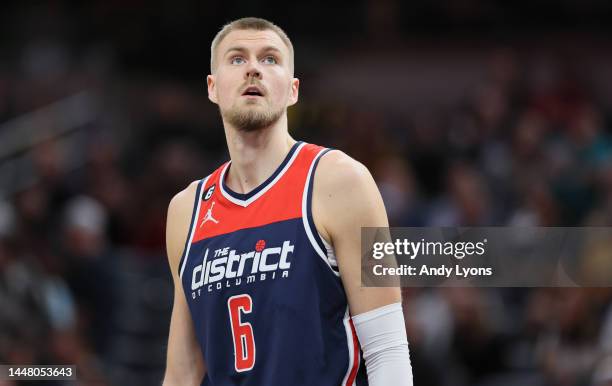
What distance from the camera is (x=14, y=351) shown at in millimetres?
8117

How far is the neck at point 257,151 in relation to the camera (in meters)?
4.32

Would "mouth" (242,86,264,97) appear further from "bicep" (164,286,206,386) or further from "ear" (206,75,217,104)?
"bicep" (164,286,206,386)

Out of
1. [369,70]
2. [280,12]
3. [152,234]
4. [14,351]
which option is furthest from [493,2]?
[14,351]

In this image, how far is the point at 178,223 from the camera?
452cm

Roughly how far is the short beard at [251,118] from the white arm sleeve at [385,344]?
33.7 inches

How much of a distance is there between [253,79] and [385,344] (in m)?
1.14

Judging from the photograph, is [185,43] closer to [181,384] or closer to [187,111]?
[187,111]

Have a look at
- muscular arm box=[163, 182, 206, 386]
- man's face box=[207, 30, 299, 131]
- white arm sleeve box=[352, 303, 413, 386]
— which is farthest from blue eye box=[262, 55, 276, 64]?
white arm sleeve box=[352, 303, 413, 386]

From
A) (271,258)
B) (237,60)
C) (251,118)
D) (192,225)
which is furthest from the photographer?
(192,225)

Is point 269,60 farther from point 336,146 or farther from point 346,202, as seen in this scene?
point 336,146

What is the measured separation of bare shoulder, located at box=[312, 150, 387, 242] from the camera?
3.93 metres

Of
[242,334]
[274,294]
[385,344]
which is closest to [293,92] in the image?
[274,294]

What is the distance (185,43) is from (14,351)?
283 inches

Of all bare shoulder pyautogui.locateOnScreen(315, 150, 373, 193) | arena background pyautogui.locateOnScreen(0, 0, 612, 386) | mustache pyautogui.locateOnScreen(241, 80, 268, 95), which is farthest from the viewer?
arena background pyautogui.locateOnScreen(0, 0, 612, 386)
